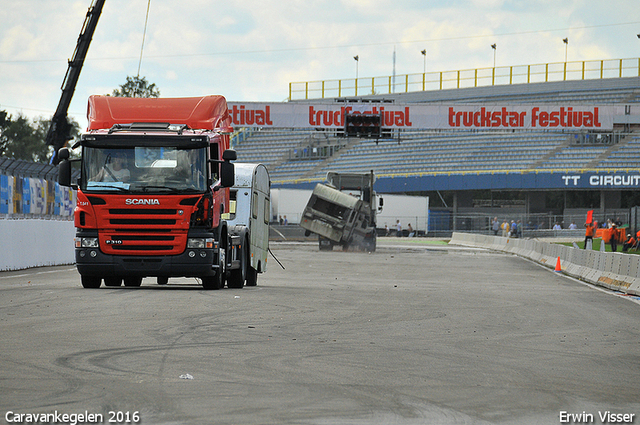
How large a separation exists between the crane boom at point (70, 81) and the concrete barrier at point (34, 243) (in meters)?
19.9

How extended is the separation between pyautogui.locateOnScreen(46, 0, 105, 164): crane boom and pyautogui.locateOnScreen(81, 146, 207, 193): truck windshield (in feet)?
104

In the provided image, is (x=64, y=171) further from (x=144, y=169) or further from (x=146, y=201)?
(x=146, y=201)

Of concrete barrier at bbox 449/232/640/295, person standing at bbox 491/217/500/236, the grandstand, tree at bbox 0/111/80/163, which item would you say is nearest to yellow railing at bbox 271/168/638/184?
the grandstand

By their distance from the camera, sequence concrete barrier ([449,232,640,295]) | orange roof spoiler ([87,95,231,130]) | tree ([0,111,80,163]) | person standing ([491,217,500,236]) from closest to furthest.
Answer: orange roof spoiler ([87,95,231,130])
concrete barrier ([449,232,640,295])
person standing ([491,217,500,236])
tree ([0,111,80,163])

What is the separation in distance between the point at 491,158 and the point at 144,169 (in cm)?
5710

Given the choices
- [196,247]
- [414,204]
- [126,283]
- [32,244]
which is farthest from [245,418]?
[414,204]

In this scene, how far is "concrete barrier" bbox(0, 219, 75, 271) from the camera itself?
21797 mm

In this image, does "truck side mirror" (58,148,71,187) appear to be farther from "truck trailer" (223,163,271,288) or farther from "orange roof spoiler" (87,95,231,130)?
"truck trailer" (223,163,271,288)

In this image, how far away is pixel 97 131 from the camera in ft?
49.0

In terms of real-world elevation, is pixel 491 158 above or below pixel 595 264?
above

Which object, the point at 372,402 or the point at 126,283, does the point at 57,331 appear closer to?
the point at 372,402

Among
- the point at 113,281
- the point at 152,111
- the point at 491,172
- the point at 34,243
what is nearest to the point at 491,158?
the point at 491,172

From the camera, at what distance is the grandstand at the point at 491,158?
65875mm

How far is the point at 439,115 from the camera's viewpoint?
150 ft
